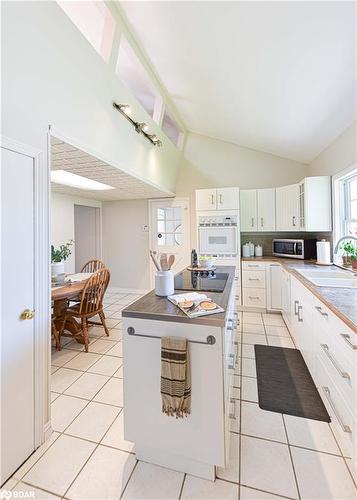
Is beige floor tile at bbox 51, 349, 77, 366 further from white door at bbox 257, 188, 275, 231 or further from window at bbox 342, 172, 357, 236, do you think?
window at bbox 342, 172, 357, 236

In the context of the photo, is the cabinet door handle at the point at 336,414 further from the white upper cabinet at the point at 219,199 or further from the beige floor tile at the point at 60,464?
the white upper cabinet at the point at 219,199

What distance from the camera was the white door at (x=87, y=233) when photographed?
5.80 m

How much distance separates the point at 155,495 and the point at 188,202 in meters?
4.47

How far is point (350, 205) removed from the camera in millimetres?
3078

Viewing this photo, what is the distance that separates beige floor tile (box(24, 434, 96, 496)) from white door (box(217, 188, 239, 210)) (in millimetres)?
3533

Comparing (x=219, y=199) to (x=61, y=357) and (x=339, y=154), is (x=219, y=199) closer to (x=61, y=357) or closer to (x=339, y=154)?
(x=339, y=154)

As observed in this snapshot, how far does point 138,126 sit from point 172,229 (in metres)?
2.58

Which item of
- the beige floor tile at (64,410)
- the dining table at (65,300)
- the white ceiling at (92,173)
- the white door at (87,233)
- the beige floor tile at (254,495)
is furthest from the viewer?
the white door at (87,233)

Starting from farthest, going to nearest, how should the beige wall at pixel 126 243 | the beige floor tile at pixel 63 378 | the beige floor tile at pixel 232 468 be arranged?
the beige wall at pixel 126 243 < the beige floor tile at pixel 63 378 < the beige floor tile at pixel 232 468

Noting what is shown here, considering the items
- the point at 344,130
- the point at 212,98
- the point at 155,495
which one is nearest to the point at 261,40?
the point at 212,98

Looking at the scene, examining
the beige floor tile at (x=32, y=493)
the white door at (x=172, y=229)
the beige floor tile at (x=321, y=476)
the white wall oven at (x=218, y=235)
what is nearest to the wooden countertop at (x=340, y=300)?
the beige floor tile at (x=321, y=476)

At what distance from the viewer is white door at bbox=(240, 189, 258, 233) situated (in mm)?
4234

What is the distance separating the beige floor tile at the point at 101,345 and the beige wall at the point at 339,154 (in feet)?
11.7

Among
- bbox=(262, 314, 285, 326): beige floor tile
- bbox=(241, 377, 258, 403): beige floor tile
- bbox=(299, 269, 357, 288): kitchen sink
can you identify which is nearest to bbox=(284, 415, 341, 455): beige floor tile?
bbox=(241, 377, 258, 403): beige floor tile
